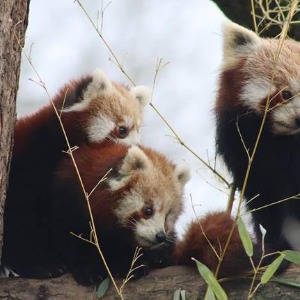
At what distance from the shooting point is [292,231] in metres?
3.43

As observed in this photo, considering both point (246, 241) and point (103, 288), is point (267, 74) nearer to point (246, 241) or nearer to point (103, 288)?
point (246, 241)

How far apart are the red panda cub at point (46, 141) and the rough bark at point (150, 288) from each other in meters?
0.08

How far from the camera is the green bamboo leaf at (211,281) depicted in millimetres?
2576

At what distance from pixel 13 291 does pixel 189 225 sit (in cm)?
81

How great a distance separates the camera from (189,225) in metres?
3.09

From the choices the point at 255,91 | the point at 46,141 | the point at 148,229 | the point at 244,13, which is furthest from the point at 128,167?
the point at 244,13

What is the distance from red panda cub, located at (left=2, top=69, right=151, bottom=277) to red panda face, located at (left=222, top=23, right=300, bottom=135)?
680mm

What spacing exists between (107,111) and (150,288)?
1.26m

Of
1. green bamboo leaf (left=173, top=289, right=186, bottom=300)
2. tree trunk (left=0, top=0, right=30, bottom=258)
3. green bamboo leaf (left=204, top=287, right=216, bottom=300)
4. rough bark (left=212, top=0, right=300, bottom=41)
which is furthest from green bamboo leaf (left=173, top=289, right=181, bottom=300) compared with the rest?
rough bark (left=212, top=0, right=300, bottom=41)

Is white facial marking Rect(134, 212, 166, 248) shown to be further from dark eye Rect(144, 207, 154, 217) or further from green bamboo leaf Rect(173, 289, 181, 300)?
green bamboo leaf Rect(173, 289, 181, 300)

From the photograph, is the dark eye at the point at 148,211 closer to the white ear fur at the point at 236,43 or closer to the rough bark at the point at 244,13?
the white ear fur at the point at 236,43

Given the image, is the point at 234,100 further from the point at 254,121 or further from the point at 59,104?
the point at 59,104

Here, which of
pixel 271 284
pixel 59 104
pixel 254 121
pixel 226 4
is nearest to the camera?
pixel 271 284

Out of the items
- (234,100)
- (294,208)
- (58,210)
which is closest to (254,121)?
(234,100)
